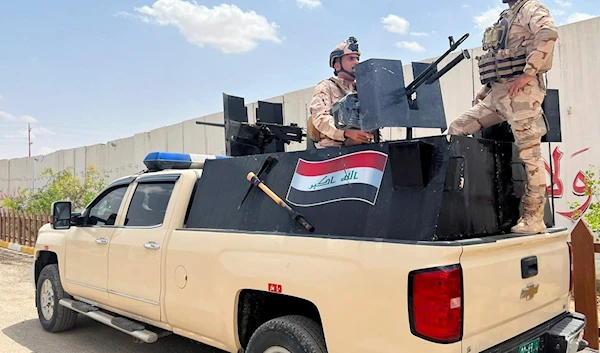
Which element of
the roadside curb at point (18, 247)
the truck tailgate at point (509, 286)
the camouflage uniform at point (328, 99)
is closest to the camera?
the truck tailgate at point (509, 286)

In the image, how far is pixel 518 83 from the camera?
3.14 metres

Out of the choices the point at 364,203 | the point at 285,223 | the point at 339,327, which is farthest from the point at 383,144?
the point at 339,327

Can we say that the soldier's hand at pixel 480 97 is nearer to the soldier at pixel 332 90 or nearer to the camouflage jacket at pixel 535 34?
the camouflage jacket at pixel 535 34

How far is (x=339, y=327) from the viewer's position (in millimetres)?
2514

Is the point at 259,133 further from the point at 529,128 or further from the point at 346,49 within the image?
the point at 529,128

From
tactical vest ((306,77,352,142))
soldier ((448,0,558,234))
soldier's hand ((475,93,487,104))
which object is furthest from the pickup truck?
soldier's hand ((475,93,487,104))

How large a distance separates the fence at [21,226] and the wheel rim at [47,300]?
758cm

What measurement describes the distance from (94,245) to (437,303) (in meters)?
3.51

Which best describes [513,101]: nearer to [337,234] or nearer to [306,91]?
[337,234]

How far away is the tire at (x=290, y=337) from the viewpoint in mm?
2643

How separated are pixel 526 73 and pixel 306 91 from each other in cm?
782

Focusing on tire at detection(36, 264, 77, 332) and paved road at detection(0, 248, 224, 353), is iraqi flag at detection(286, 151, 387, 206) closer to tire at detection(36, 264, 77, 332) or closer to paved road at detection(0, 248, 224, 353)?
paved road at detection(0, 248, 224, 353)

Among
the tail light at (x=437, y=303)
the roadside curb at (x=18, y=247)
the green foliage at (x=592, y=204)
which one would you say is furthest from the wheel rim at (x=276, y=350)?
the roadside curb at (x=18, y=247)

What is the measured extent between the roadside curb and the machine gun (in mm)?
9800
